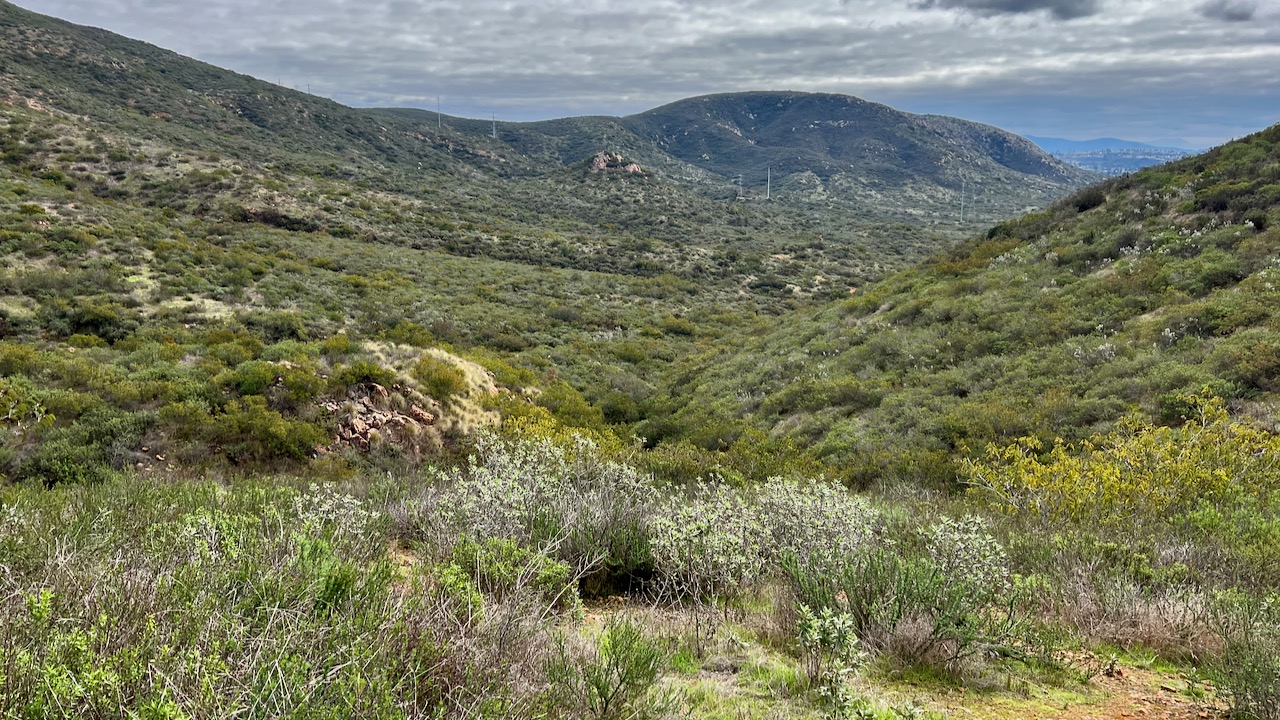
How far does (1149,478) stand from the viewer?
20.2ft

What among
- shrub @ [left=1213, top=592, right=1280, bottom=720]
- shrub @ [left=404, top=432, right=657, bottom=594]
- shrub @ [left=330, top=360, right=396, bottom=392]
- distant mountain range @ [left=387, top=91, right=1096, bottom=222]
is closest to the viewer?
shrub @ [left=1213, top=592, right=1280, bottom=720]

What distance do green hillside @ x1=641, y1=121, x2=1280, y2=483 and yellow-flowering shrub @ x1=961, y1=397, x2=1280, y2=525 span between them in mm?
1638

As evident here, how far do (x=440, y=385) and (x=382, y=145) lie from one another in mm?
92207

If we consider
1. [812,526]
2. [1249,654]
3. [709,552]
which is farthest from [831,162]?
[1249,654]

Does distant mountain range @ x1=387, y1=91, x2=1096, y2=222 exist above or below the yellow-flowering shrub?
above

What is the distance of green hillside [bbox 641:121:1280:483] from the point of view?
9906 mm

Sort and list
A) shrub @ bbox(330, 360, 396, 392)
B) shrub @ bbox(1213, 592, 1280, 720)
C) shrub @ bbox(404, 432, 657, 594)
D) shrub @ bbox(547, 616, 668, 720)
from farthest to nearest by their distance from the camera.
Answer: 1. shrub @ bbox(330, 360, 396, 392)
2. shrub @ bbox(404, 432, 657, 594)
3. shrub @ bbox(1213, 592, 1280, 720)
4. shrub @ bbox(547, 616, 668, 720)

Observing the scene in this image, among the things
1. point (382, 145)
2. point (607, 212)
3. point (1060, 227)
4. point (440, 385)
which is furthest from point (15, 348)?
point (382, 145)

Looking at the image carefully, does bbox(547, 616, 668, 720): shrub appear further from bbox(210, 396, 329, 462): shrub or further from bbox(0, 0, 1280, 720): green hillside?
bbox(210, 396, 329, 462): shrub

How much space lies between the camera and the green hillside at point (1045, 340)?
9906mm

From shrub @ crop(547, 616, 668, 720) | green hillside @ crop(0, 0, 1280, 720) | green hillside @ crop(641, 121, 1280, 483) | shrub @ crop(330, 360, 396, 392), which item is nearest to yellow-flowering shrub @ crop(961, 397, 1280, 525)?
green hillside @ crop(0, 0, 1280, 720)

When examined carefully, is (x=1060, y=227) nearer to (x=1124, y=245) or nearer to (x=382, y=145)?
(x=1124, y=245)

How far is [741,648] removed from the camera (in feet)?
12.0

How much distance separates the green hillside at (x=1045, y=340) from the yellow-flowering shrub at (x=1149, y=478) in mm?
1638
